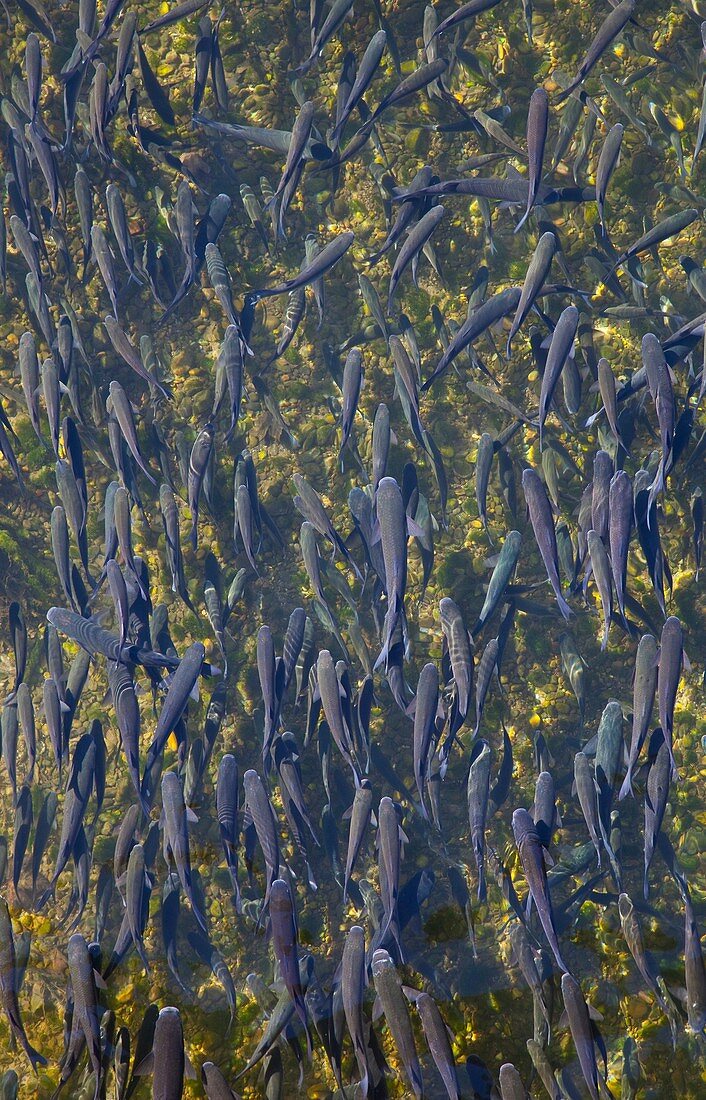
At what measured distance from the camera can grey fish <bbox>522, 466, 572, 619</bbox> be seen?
3385 millimetres

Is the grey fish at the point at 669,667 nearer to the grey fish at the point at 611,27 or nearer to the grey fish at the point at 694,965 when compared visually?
the grey fish at the point at 694,965

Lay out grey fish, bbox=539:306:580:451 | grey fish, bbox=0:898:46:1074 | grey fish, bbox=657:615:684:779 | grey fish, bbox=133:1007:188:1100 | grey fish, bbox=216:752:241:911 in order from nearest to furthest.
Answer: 1. grey fish, bbox=133:1007:188:1100
2. grey fish, bbox=0:898:46:1074
3. grey fish, bbox=657:615:684:779
4. grey fish, bbox=216:752:241:911
5. grey fish, bbox=539:306:580:451

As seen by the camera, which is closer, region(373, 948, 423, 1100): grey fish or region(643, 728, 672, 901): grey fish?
region(373, 948, 423, 1100): grey fish

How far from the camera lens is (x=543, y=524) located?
3.45 m

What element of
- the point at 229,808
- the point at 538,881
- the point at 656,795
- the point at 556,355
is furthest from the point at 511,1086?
the point at 556,355

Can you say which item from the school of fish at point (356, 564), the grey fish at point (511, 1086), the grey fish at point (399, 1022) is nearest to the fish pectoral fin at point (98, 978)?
the school of fish at point (356, 564)

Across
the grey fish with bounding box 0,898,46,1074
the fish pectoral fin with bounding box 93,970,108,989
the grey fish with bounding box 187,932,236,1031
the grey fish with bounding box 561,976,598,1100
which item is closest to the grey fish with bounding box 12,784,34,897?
the grey fish with bounding box 0,898,46,1074

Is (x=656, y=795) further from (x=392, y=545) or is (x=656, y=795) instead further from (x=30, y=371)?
(x=30, y=371)

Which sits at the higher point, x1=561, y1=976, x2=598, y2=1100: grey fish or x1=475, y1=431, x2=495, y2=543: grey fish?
x1=475, y1=431, x2=495, y2=543: grey fish

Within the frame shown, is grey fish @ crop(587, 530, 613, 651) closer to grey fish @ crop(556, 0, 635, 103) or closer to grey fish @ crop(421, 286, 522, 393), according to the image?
grey fish @ crop(421, 286, 522, 393)

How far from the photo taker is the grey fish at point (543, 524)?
3.38m

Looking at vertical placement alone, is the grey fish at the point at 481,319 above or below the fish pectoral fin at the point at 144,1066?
above

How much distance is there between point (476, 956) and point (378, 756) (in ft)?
3.96

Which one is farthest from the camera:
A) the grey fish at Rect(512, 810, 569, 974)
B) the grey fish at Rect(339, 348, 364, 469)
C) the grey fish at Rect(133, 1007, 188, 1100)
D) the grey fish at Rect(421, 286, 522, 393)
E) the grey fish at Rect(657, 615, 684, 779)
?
the grey fish at Rect(339, 348, 364, 469)
